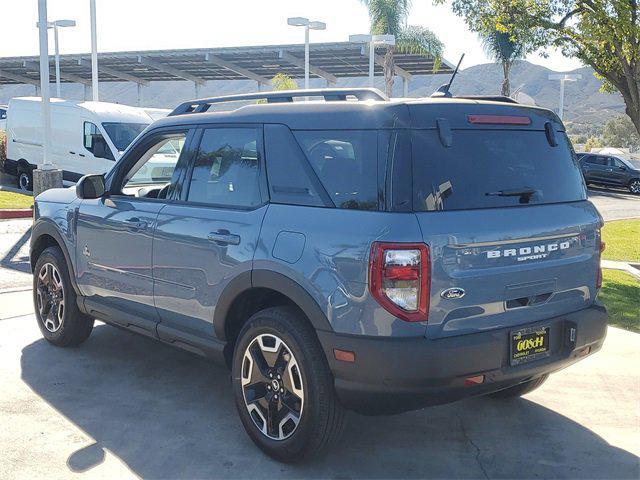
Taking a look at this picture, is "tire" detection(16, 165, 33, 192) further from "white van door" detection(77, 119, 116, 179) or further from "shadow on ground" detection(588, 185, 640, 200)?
"shadow on ground" detection(588, 185, 640, 200)

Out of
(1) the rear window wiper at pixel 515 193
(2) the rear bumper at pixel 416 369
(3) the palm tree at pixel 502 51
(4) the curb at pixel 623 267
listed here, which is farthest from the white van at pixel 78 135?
(3) the palm tree at pixel 502 51

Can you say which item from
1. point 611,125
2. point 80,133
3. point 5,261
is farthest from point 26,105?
point 611,125

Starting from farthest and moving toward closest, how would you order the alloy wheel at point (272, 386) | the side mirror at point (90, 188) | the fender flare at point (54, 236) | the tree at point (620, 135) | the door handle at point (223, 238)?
the tree at point (620, 135), the fender flare at point (54, 236), the side mirror at point (90, 188), the door handle at point (223, 238), the alloy wheel at point (272, 386)

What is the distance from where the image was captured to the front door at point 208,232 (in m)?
4.04

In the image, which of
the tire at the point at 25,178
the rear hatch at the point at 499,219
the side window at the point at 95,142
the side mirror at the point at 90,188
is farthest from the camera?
the tire at the point at 25,178

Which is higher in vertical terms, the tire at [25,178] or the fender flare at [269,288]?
the fender flare at [269,288]

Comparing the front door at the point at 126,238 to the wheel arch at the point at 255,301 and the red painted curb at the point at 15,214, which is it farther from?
the red painted curb at the point at 15,214

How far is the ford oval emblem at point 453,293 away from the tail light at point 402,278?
0.10m

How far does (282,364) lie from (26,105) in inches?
680

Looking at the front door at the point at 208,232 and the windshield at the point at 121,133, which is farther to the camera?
the windshield at the point at 121,133

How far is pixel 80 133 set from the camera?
16.7m

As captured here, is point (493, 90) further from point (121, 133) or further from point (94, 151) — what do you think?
point (94, 151)

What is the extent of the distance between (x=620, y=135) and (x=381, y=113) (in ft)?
235

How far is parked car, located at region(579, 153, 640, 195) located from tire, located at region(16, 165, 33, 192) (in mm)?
19584
